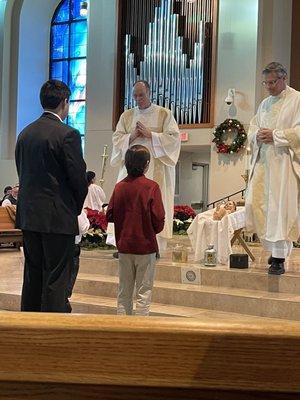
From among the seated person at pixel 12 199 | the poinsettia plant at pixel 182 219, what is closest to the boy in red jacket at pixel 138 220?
the poinsettia plant at pixel 182 219

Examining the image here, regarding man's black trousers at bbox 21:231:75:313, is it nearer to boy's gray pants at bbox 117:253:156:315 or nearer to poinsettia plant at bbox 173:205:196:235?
boy's gray pants at bbox 117:253:156:315

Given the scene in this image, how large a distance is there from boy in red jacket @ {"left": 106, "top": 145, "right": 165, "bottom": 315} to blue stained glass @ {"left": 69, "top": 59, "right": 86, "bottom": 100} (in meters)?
12.7

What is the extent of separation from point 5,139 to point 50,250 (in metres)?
13.4

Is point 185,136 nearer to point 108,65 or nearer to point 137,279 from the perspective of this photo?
point 108,65

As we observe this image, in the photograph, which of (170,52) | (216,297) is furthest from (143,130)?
(170,52)

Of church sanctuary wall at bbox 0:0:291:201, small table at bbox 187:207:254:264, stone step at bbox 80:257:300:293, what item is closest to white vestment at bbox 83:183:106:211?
church sanctuary wall at bbox 0:0:291:201

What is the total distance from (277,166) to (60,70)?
13.2 metres

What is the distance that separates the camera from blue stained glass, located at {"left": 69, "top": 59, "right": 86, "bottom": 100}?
1671cm

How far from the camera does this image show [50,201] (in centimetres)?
332

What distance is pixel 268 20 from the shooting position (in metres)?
12.1

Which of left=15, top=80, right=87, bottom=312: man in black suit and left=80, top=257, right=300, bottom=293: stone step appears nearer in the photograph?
left=15, top=80, right=87, bottom=312: man in black suit

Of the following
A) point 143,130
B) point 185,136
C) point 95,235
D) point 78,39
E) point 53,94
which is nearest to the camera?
point 53,94

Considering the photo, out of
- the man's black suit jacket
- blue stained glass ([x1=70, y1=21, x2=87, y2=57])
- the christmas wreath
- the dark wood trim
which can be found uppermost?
blue stained glass ([x1=70, y1=21, x2=87, y2=57])

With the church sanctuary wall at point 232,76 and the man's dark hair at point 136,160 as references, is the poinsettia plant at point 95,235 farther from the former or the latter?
the church sanctuary wall at point 232,76
